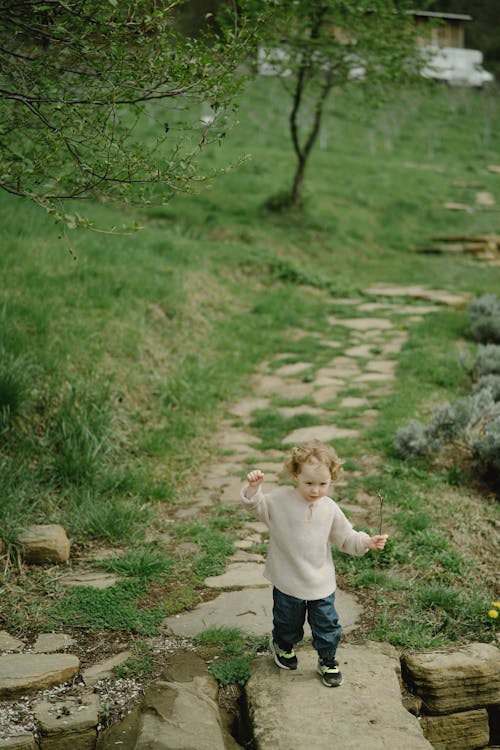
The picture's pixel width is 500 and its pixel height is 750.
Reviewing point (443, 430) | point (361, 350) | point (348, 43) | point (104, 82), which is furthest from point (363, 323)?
point (104, 82)

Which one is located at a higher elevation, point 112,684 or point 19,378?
point 19,378

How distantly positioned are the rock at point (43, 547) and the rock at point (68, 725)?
54.3 inches

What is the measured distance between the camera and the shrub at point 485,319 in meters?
8.80

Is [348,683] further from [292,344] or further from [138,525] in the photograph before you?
[292,344]

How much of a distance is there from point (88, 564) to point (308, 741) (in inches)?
78.8

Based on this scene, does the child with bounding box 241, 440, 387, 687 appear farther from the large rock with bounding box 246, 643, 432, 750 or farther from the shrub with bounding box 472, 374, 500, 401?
the shrub with bounding box 472, 374, 500, 401

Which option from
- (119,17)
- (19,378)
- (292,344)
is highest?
(119,17)

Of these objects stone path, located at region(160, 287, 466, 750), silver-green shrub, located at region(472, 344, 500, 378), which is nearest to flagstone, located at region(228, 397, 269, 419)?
stone path, located at region(160, 287, 466, 750)

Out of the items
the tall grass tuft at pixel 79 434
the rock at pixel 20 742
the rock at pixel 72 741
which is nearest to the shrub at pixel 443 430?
the tall grass tuft at pixel 79 434

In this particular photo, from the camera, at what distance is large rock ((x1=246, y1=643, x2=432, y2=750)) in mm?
2920

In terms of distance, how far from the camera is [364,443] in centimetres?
621

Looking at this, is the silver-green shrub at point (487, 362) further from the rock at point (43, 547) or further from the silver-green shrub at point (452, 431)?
the rock at point (43, 547)

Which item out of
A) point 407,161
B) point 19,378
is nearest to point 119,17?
point 19,378

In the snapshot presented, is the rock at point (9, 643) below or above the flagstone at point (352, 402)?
above
